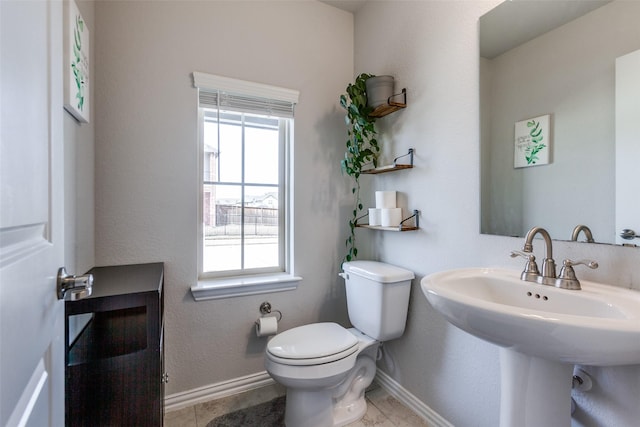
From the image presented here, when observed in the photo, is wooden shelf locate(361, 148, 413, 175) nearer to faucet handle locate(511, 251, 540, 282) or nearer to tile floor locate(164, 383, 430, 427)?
faucet handle locate(511, 251, 540, 282)

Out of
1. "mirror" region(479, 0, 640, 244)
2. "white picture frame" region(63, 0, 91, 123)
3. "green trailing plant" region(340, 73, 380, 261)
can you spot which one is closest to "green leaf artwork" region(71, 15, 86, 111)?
"white picture frame" region(63, 0, 91, 123)

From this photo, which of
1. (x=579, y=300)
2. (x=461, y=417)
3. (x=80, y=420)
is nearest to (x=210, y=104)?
(x=80, y=420)

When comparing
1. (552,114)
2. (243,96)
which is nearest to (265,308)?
(243,96)

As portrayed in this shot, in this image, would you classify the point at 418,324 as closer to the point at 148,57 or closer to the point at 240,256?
the point at 240,256

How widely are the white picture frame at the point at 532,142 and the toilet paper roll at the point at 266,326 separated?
4.82 feet

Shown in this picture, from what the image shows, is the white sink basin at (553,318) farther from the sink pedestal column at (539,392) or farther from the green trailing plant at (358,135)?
the green trailing plant at (358,135)

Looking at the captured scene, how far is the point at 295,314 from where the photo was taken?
1900 millimetres

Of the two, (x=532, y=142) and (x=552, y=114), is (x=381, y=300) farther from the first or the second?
(x=552, y=114)

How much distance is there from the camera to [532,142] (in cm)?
113

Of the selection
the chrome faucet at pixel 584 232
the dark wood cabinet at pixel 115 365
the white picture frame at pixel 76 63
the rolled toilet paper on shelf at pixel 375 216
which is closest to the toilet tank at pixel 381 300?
the rolled toilet paper on shelf at pixel 375 216

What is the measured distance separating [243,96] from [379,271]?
1.30 m

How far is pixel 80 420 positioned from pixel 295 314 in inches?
44.3

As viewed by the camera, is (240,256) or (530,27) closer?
(530,27)

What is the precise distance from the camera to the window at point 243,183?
175 centimetres
